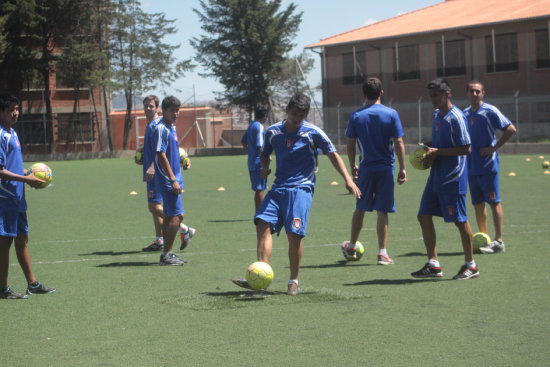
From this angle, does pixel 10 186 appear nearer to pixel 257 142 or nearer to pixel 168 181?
pixel 168 181

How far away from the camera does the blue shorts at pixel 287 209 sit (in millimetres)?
7426

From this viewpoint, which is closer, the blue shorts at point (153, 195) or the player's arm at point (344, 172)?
the player's arm at point (344, 172)

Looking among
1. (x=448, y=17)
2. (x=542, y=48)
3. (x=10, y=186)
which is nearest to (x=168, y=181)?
(x=10, y=186)

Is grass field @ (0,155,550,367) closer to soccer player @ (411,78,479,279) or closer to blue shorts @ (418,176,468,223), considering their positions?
soccer player @ (411,78,479,279)

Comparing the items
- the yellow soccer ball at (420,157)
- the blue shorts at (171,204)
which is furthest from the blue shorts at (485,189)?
the blue shorts at (171,204)

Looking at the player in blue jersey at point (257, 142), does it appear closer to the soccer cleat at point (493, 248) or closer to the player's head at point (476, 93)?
the player's head at point (476, 93)

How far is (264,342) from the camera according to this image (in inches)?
225

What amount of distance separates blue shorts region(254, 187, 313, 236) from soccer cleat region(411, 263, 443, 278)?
1499 mm

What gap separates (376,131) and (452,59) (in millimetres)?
39784

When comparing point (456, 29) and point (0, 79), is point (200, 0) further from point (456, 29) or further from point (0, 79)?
point (456, 29)

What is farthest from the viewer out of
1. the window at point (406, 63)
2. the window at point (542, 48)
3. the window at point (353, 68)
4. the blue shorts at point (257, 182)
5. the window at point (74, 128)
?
the window at point (74, 128)

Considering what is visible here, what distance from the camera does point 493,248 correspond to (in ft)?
32.1

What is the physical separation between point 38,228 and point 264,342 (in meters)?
8.93

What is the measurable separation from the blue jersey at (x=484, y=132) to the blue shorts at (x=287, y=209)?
3.34 metres
